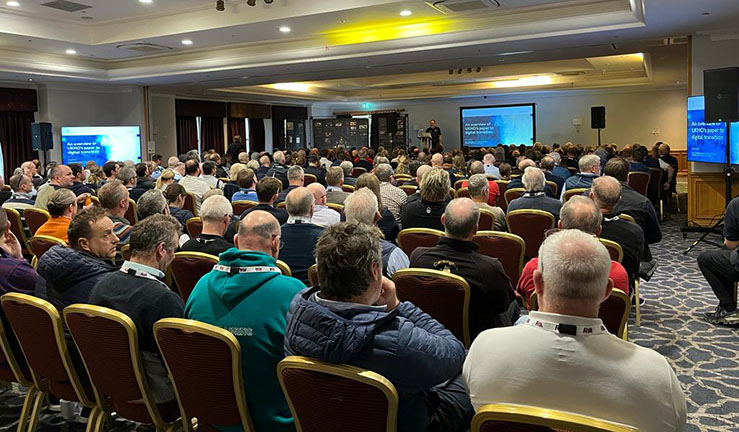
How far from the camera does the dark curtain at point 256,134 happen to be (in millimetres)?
22953

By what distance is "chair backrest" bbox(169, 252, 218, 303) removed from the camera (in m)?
3.57

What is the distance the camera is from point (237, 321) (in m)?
2.43

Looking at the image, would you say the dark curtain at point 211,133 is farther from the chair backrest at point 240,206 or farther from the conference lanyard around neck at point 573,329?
the conference lanyard around neck at point 573,329

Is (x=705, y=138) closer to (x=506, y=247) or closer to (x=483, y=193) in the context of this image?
(x=483, y=193)

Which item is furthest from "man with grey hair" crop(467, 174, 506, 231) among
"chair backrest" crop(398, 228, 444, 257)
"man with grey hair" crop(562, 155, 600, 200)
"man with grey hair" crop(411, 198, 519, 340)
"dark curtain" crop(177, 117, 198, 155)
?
"dark curtain" crop(177, 117, 198, 155)

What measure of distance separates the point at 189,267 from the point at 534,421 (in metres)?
2.66

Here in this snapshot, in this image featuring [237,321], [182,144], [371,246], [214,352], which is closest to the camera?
[371,246]

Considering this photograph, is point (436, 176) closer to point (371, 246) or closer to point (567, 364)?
point (371, 246)

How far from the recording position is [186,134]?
65.7 feet

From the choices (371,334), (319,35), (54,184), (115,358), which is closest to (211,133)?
(319,35)

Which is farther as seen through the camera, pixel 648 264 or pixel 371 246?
pixel 648 264

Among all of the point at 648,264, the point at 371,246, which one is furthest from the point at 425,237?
Answer: the point at 371,246

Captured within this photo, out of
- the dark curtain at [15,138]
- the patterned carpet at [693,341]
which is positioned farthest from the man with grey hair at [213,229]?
the dark curtain at [15,138]

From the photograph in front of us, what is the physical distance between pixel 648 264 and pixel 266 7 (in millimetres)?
7430
